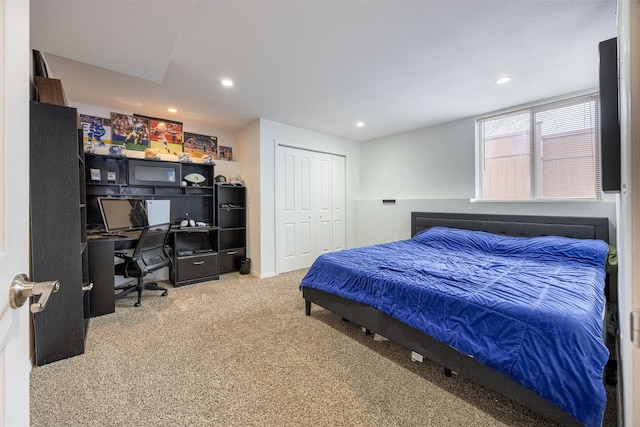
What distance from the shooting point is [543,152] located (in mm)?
3400

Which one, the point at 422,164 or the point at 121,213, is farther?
the point at 422,164

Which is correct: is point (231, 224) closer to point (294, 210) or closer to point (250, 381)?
point (294, 210)

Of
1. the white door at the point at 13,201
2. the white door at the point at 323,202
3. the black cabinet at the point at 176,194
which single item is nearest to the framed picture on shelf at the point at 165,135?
the black cabinet at the point at 176,194

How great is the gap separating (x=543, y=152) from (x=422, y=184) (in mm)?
1614

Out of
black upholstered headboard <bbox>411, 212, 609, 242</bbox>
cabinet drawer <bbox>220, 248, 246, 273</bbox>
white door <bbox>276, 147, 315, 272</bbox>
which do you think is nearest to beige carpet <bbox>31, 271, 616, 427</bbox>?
cabinet drawer <bbox>220, 248, 246, 273</bbox>

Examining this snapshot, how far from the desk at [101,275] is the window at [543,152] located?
476cm

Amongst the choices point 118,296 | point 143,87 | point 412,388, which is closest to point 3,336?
point 412,388

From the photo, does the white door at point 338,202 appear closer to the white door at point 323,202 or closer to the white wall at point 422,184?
the white door at point 323,202

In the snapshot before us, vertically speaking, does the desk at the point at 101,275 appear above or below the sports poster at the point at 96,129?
below

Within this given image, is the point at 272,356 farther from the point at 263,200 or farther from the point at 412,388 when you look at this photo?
the point at 263,200

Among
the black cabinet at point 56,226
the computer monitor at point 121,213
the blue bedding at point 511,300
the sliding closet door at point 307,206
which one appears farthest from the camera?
the sliding closet door at point 307,206

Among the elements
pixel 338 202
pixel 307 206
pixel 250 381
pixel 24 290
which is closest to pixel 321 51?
pixel 24 290

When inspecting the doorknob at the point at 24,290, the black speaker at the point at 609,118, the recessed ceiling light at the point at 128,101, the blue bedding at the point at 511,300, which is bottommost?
the blue bedding at the point at 511,300

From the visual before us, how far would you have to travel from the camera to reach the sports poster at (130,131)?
373cm
